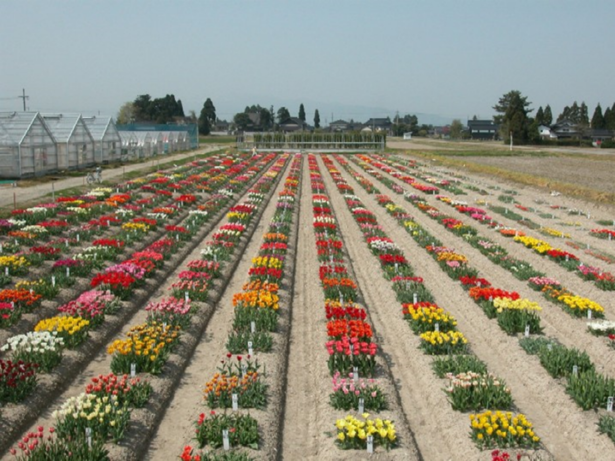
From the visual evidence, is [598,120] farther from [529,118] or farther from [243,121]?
[243,121]

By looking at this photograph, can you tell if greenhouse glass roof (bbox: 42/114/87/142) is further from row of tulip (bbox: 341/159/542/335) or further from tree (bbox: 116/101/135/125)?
tree (bbox: 116/101/135/125)

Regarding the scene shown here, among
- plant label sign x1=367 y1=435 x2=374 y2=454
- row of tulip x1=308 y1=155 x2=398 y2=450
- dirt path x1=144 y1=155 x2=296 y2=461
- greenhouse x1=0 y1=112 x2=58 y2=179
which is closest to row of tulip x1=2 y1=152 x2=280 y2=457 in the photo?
dirt path x1=144 y1=155 x2=296 y2=461

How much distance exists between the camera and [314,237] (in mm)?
22000

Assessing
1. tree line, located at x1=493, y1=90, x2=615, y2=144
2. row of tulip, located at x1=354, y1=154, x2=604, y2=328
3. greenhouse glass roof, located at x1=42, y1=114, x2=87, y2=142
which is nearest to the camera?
row of tulip, located at x1=354, y1=154, x2=604, y2=328

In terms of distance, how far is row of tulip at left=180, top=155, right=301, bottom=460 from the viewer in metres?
7.83

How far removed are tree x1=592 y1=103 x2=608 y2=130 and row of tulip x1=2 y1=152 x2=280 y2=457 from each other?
481 feet

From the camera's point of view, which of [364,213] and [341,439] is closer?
[341,439]

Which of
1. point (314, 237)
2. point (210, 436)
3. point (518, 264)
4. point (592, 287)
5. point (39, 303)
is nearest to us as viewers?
point (210, 436)

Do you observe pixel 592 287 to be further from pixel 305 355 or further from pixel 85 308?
pixel 85 308

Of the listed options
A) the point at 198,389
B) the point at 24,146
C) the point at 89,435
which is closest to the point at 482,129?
the point at 24,146

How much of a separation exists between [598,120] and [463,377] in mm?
148467

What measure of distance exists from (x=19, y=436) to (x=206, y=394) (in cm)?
263

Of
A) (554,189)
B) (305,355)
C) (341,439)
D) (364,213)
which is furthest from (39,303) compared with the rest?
(554,189)

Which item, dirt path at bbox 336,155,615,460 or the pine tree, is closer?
dirt path at bbox 336,155,615,460
